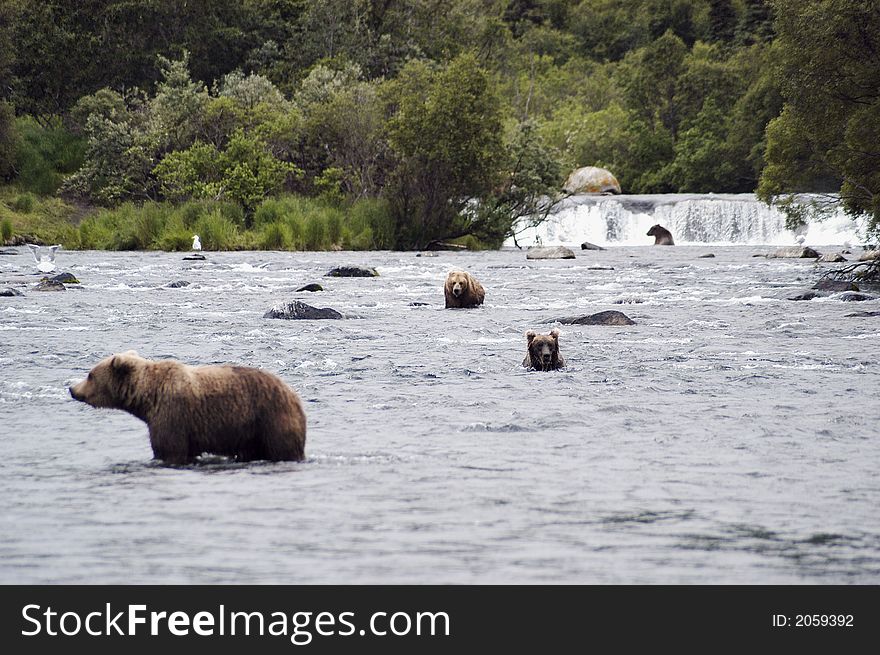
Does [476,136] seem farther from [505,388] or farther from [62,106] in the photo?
[505,388]

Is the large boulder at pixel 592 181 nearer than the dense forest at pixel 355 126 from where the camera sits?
No

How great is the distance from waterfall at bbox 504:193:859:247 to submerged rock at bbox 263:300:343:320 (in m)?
36.7

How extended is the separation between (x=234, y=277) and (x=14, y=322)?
11.7 meters

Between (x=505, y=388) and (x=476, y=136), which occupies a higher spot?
(x=476, y=136)

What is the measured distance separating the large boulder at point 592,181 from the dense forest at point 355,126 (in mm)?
8295

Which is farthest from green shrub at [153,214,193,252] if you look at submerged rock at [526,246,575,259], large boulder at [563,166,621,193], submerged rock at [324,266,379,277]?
large boulder at [563,166,621,193]

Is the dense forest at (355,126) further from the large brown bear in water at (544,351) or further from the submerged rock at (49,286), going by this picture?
the submerged rock at (49,286)

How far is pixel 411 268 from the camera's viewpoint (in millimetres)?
35156

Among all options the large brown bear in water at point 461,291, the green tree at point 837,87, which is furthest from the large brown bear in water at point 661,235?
the large brown bear in water at point 461,291

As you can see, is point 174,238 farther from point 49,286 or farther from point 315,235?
point 49,286

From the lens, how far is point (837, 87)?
85.4ft

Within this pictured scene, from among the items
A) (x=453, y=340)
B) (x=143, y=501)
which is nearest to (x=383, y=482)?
(x=143, y=501)

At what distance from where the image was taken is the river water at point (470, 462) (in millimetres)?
6258

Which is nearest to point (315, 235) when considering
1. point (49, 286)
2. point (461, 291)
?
point (49, 286)
